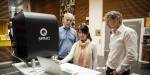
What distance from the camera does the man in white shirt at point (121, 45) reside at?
1.70 meters

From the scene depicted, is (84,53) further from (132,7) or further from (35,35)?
(132,7)

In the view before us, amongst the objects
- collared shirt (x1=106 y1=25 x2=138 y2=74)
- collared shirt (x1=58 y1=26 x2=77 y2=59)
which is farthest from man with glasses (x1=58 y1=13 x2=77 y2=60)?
collared shirt (x1=106 y1=25 x2=138 y2=74)

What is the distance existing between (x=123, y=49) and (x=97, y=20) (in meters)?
5.64

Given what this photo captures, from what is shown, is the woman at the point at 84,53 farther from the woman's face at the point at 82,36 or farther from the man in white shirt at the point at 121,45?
the man in white shirt at the point at 121,45

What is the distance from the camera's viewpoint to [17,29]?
3.14 feet

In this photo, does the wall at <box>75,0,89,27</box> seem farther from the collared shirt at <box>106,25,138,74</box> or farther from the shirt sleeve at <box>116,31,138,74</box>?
the shirt sleeve at <box>116,31,138,74</box>

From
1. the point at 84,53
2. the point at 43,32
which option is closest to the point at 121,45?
the point at 84,53

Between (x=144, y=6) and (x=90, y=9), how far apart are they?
2.60m

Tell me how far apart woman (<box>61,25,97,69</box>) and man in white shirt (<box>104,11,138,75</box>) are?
277 millimetres

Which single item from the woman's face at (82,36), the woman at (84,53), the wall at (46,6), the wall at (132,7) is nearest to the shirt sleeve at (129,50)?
the woman at (84,53)

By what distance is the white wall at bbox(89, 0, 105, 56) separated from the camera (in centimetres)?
718

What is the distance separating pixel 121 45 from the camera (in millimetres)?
1787

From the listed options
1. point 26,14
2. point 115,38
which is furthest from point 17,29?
point 115,38

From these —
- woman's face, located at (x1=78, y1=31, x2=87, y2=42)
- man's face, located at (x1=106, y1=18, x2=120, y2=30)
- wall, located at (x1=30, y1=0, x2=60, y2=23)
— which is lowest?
woman's face, located at (x1=78, y1=31, x2=87, y2=42)
